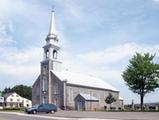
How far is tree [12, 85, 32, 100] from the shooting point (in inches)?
6670

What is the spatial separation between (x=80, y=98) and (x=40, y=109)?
28.1m

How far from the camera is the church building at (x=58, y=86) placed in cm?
8481

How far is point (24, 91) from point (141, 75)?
110640 mm

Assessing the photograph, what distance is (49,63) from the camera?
87062 mm

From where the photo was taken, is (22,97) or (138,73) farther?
(22,97)

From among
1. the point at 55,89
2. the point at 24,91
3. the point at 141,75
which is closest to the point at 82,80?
the point at 55,89

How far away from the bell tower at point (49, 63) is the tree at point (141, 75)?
80.3ft

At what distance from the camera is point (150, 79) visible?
67.9m

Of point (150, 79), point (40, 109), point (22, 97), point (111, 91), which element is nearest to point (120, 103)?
point (111, 91)

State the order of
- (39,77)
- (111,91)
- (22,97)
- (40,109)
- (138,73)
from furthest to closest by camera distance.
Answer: (22,97), (111,91), (39,77), (138,73), (40,109)

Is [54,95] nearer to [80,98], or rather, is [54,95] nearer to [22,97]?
[80,98]

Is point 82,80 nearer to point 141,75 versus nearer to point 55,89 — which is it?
point 55,89

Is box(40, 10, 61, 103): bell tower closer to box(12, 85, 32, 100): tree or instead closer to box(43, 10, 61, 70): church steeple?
box(43, 10, 61, 70): church steeple

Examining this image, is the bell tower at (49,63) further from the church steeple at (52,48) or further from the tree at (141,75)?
the tree at (141,75)
